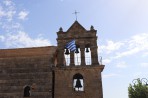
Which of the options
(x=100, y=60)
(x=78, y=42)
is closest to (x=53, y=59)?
(x=78, y=42)

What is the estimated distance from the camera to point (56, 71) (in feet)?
73.9

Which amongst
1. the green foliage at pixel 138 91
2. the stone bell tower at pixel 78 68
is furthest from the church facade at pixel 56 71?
the green foliage at pixel 138 91

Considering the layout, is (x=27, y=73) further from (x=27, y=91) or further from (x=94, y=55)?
(x=94, y=55)

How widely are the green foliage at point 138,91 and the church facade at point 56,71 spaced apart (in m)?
11.5

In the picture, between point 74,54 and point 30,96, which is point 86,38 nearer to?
point 74,54

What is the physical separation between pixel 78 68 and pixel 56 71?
2.16 meters

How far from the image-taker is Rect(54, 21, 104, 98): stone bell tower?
21766mm

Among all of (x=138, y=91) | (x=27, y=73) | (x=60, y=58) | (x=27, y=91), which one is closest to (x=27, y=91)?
(x=27, y=91)

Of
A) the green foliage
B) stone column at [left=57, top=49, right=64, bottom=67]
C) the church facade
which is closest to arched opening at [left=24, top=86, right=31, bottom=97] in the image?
the church facade

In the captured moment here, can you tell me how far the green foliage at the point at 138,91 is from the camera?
31.1 m

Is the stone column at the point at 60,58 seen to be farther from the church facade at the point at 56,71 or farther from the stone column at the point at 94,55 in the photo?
the stone column at the point at 94,55

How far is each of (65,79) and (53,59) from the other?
238 cm

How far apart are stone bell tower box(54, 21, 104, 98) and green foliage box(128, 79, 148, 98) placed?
11.3 m

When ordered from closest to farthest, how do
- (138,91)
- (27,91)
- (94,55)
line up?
(27,91)
(94,55)
(138,91)
